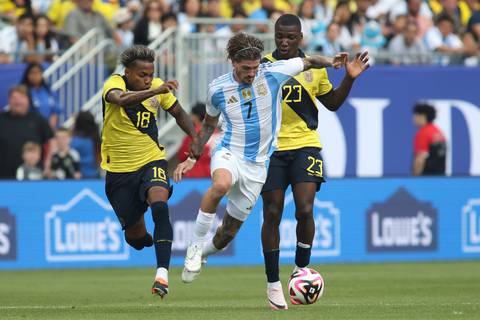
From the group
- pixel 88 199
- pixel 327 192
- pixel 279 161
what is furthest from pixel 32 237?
pixel 279 161

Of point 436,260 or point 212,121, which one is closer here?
point 212,121

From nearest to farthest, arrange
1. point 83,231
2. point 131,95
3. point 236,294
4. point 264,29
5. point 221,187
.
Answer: point 221,187
point 131,95
point 236,294
point 83,231
point 264,29

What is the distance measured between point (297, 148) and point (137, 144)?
5.13ft

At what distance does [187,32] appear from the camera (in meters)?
22.2

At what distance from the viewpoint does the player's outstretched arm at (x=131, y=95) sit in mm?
11578

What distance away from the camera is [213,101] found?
478 inches

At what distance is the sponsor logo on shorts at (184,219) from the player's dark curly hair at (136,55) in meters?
7.19

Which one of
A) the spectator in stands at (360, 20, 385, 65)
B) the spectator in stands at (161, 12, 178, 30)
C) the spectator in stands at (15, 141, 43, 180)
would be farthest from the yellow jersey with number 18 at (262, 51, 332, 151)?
the spectator in stands at (360, 20, 385, 65)

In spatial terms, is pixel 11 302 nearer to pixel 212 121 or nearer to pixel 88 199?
pixel 212 121

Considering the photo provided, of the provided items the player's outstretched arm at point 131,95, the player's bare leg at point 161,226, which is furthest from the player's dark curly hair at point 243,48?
the player's bare leg at point 161,226

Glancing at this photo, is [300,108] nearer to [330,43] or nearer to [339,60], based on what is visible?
[339,60]

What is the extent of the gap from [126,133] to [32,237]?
669 cm

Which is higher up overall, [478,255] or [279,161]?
[279,161]

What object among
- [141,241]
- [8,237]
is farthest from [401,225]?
[141,241]
